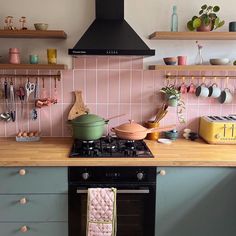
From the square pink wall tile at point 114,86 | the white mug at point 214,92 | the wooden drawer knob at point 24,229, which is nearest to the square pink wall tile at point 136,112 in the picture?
the square pink wall tile at point 114,86

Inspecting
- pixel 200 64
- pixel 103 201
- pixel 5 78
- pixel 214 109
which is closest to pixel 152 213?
pixel 103 201

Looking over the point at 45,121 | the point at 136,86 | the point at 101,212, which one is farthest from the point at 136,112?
the point at 101,212

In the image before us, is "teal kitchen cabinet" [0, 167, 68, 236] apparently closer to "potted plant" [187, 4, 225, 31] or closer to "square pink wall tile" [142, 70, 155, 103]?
"square pink wall tile" [142, 70, 155, 103]

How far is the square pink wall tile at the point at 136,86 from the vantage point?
8.57 feet

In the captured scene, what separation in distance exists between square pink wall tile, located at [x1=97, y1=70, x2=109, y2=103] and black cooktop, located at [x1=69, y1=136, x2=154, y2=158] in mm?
361

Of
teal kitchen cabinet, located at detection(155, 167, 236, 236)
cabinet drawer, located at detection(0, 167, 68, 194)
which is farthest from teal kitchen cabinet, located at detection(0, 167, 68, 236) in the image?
teal kitchen cabinet, located at detection(155, 167, 236, 236)

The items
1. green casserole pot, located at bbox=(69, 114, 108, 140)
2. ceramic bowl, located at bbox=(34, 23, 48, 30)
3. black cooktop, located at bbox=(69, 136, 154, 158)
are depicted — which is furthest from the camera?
ceramic bowl, located at bbox=(34, 23, 48, 30)

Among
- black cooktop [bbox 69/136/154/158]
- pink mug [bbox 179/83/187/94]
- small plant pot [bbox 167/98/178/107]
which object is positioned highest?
pink mug [bbox 179/83/187/94]

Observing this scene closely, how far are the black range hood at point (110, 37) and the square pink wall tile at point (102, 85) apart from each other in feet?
1.22

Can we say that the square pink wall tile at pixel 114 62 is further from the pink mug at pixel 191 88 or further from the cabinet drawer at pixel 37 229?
the cabinet drawer at pixel 37 229

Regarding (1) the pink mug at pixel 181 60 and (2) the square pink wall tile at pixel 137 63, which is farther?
(2) the square pink wall tile at pixel 137 63

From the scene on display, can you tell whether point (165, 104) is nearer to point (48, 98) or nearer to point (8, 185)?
point (48, 98)

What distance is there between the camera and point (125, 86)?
2627mm

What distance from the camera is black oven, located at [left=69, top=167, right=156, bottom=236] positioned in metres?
2.02
